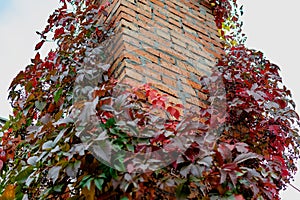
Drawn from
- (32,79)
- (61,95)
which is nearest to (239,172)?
(61,95)

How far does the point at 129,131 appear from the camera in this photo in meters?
1.38

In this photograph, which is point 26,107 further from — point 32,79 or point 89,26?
point 89,26

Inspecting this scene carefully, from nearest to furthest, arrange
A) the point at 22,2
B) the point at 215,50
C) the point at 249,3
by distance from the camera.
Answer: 1. the point at 215,50
2. the point at 22,2
3. the point at 249,3

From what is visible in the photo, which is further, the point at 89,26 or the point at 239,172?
the point at 89,26

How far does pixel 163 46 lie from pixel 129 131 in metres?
0.96

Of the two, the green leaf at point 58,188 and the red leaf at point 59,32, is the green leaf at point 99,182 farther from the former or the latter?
the red leaf at point 59,32

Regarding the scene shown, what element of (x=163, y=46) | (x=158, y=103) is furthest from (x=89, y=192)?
(x=163, y=46)

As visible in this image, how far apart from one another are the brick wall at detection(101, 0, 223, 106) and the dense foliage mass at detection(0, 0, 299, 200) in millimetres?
93

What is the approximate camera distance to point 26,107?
1917 mm

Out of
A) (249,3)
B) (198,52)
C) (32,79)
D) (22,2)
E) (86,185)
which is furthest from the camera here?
(249,3)

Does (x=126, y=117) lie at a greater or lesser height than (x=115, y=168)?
greater

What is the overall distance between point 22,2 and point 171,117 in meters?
1.72

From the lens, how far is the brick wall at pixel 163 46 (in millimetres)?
1974

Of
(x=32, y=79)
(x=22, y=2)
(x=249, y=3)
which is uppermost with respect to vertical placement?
(x=249, y=3)
